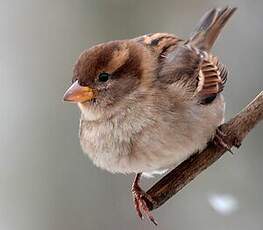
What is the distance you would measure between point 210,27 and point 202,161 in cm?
81

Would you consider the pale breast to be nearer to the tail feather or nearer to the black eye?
the black eye

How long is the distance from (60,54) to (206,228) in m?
1.25

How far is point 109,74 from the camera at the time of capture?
7.60 ft

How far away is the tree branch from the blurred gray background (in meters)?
1.29

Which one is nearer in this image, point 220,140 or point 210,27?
point 220,140

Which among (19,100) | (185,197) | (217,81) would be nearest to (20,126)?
(19,100)

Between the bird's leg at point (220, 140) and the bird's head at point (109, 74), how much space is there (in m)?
0.26

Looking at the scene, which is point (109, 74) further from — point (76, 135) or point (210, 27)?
point (76, 135)

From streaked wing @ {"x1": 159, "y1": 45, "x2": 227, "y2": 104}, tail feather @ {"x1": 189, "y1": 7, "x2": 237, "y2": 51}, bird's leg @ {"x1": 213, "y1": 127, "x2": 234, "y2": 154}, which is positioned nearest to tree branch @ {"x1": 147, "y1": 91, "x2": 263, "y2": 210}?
bird's leg @ {"x1": 213, "y1": 127, "x2": 234, "y2": 154}

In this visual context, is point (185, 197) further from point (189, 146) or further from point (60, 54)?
point (189, 146)

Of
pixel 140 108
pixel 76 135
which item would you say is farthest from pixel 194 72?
pixel 76 135

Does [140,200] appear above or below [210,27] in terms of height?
below

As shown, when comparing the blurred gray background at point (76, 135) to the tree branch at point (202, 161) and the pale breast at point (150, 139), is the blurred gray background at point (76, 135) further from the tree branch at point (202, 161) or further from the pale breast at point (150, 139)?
the tree branch at point (202, 161)

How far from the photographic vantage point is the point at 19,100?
4.32m
